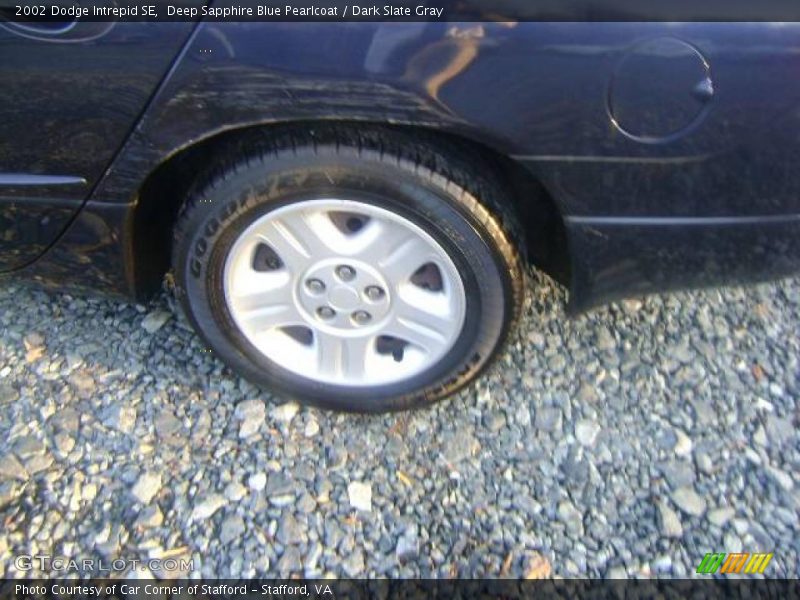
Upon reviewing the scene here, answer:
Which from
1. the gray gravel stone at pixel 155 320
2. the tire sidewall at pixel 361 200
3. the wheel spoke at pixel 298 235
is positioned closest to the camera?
the tire sidewall at pixel 361 200

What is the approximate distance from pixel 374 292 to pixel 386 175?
367mm

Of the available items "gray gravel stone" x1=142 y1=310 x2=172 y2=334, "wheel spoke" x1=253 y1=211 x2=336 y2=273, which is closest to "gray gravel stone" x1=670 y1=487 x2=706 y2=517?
"wheel spoke" x1=253 y1=211 x2=336 y2=273

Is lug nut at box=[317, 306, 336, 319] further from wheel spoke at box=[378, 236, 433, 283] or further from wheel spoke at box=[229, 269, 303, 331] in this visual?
wheel spoke at box=[378, 236, 433, 283]

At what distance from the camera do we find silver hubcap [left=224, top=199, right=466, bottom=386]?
197 cm

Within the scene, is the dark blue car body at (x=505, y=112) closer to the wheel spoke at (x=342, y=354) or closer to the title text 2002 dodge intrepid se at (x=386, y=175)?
the title text 2002 dodge intrepid se at (x=386, y=175)

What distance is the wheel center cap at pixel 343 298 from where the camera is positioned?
81.1 inches

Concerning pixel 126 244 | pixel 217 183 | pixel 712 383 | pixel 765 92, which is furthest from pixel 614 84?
pixel 126 244

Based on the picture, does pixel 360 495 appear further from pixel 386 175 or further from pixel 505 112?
pixel 505 112

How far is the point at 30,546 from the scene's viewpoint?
1.98 metres

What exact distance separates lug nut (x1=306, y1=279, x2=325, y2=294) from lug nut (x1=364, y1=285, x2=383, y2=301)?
0.12 meters

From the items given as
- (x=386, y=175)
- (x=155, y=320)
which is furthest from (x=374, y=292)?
(x=155, y=320)

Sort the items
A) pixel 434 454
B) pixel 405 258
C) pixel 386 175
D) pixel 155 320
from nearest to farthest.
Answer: pixel 386 175, pixel 405 258, pixel 434 454, pixel 155 320

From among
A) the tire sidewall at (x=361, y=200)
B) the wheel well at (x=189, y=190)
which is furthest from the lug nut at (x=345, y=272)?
the wheel well at (x=189, y=190)

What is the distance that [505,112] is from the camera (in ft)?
5.57
